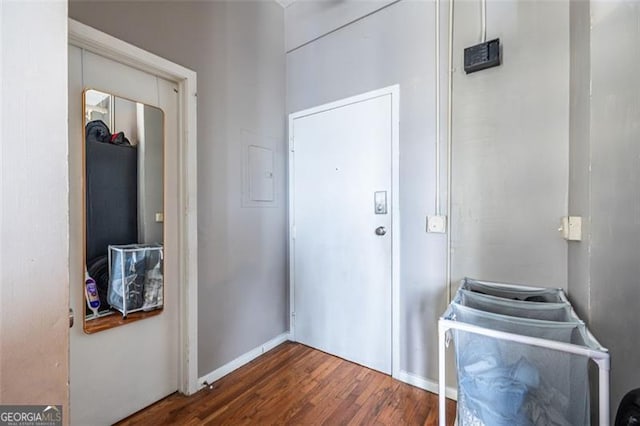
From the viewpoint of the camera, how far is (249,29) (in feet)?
7.29

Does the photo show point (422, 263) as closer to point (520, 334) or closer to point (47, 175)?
point (520, 334)

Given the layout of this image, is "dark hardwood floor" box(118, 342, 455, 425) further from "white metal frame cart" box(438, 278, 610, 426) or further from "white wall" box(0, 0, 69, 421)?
"white wall" box(0, 0, 69, 421)

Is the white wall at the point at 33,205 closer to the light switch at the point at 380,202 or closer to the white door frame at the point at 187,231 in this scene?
the white door frame at the point at 187,231

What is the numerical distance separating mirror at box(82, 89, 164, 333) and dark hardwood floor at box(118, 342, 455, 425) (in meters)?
0.62

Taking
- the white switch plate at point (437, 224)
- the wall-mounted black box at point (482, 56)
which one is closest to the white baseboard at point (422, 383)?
the white switch plate at point (437, 224)

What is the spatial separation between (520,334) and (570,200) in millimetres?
801

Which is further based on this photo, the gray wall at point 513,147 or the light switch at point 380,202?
the light switch at point 380,202

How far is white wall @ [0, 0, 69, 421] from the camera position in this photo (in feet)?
1.33

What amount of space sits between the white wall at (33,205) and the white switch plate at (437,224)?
177 centimetres

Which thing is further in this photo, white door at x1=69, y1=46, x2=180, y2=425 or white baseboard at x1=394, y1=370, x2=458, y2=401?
white baseboard at x1=394, y1=370, x2=458, y2=401

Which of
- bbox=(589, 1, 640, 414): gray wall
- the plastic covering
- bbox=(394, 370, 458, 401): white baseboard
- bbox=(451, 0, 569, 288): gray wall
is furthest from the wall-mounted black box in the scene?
the plastic covering

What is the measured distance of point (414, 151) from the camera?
1903mm

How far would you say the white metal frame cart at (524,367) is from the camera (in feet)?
3.08

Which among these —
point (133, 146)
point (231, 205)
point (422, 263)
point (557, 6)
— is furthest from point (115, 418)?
point (557, 6)
